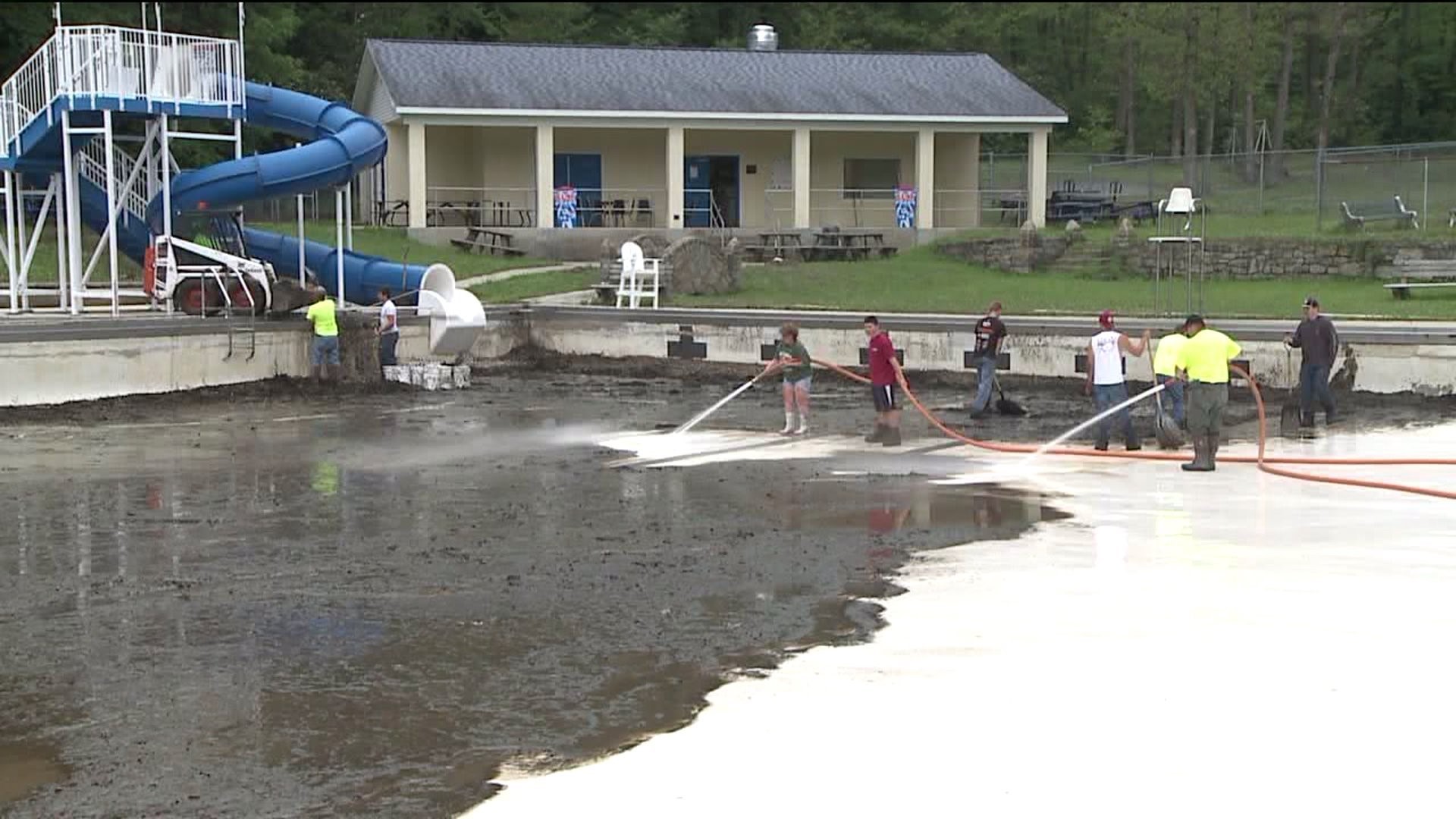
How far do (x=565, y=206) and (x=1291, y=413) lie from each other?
23.4 metres

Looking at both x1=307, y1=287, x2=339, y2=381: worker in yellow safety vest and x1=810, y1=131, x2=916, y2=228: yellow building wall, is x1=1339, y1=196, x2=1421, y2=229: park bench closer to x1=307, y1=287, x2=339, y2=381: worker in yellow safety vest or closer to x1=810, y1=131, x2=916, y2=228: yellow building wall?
x1=810, y1=131, x2=916, y2=228: yellow building wall

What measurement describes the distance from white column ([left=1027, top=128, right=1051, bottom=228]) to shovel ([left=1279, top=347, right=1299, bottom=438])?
20.4 metres

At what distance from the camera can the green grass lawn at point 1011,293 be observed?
2855 cm

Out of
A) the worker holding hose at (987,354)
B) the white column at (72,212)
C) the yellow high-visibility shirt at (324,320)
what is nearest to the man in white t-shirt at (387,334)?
the yellow high-visibility shirt at (324,320)

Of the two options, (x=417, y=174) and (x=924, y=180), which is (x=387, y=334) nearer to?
(x=417, y=174)

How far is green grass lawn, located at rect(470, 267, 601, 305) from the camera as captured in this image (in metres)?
30.8

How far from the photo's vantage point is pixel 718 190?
44719mm

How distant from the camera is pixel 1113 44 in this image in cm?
6412

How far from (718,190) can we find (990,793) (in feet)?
126

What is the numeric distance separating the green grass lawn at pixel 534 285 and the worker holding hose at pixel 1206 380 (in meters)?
15.6

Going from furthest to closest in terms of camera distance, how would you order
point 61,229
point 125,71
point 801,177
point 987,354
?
point 801,177 → point 61,229 → point 125,71 → point 987,354

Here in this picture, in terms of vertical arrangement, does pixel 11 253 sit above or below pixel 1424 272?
above

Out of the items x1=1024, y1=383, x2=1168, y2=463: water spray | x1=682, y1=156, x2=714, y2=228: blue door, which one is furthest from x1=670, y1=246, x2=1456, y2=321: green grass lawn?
x1=1024, y1=383, x2=1168, y2=463: water spray

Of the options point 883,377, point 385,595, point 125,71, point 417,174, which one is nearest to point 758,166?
point 417,174
